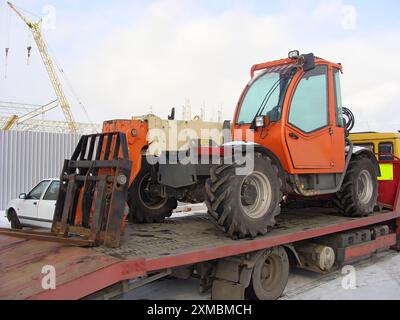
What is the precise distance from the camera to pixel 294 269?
6.92 m

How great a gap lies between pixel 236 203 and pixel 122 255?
1.46 metres

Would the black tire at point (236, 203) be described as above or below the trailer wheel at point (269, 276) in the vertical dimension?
above

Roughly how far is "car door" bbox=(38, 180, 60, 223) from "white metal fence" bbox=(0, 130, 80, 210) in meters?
6.91

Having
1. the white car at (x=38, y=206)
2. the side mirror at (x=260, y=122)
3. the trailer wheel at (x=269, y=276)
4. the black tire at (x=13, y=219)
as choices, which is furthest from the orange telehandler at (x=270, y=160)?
the black tire at (x=13, y=219)

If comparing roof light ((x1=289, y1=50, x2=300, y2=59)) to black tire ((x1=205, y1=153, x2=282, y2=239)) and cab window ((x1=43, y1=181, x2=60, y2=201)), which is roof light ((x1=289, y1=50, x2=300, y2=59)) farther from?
cab window ((x1=43, y1=181, x2=60, y2=201))

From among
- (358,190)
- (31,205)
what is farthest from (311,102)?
(31,205)

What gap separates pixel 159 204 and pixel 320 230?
2463mm

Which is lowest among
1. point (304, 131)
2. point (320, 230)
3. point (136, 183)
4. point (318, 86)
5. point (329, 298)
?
point (329, 298)

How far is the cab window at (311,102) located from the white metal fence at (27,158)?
506 inches

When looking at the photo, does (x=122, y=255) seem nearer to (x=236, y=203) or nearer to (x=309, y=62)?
(x=236, y=203)

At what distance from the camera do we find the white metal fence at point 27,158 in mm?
15423

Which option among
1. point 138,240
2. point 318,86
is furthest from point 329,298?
point 318,86

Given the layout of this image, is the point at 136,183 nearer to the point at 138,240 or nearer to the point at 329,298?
the point at 138,240

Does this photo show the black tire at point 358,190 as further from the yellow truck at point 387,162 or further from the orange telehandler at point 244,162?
the yellow truck at point 387,162
